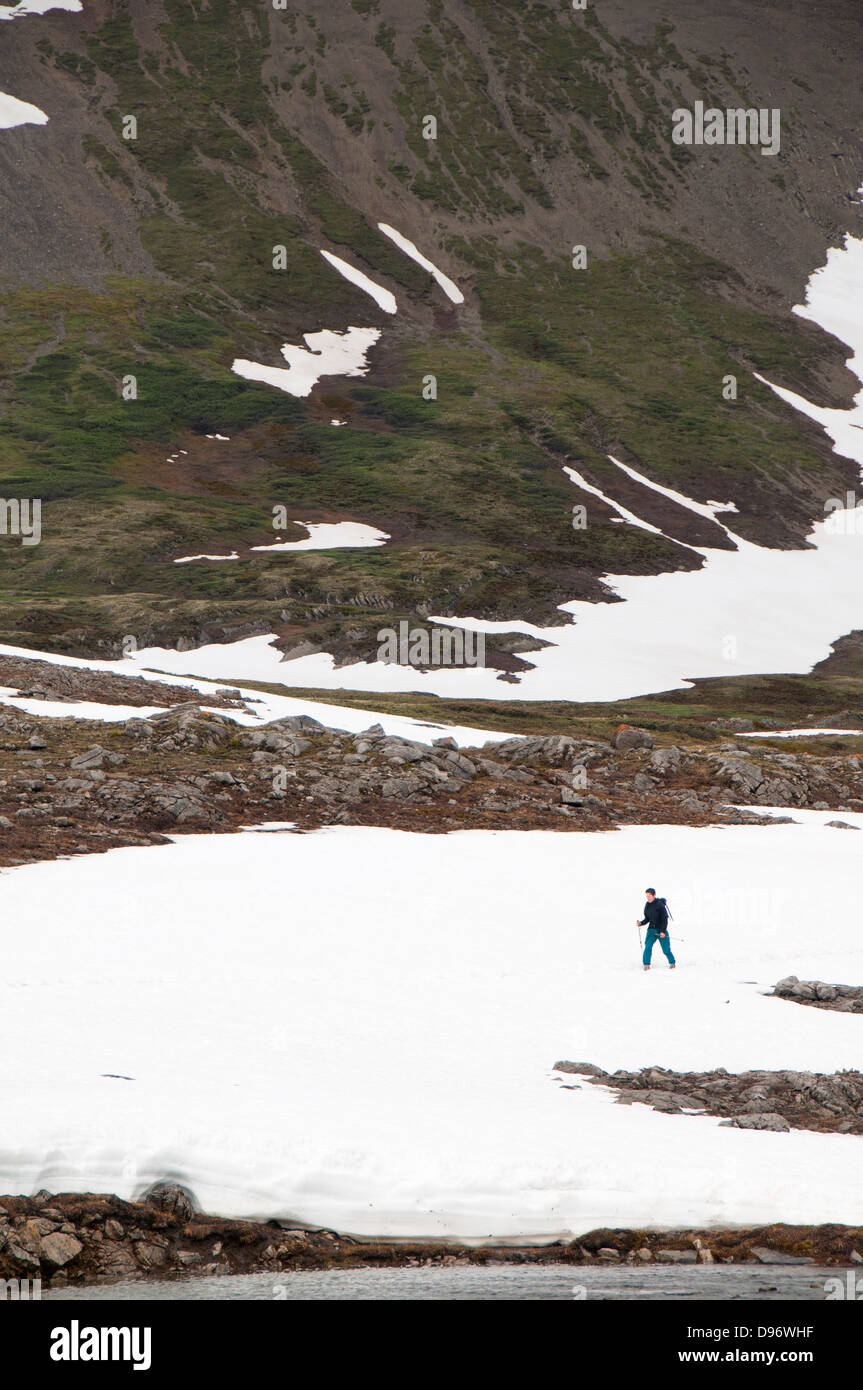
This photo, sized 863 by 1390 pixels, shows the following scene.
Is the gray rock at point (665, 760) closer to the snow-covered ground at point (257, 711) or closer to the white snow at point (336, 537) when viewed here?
the snow-covered ground at point (257, 711)

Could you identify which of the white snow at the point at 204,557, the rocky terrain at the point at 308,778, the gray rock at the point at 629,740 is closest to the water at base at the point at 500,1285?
the rocky terrain at the point at 308,778

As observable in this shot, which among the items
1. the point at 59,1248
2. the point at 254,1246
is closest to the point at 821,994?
the point at 254,1246

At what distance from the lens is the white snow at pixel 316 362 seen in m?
169

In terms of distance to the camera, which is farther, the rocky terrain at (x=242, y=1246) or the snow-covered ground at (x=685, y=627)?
the snow-covered ground at (x=685, y=627)

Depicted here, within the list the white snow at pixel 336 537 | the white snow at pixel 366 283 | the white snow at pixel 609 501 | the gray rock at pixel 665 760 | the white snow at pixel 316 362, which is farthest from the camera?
the white snow at pixel 366 283

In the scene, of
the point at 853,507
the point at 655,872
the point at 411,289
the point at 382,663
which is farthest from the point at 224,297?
the point at 655,872

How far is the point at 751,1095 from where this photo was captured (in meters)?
16.1

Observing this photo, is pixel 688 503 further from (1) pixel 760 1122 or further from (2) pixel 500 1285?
(2) pixel 500 1285

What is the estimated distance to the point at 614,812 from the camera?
4069cm

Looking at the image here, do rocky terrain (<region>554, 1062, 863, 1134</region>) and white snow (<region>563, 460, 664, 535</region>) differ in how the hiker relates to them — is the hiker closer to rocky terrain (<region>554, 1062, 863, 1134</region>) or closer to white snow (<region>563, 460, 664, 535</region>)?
rocky terrain (<region>554, 1062, 863, 1134</region>)

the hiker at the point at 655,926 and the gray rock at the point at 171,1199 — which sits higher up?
→ the hiker at the point at 655,926

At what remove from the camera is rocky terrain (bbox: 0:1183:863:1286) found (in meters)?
12.0

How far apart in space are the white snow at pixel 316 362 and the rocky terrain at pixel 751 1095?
518 feet

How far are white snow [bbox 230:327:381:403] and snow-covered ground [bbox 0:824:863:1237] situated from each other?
14596 centimetres
